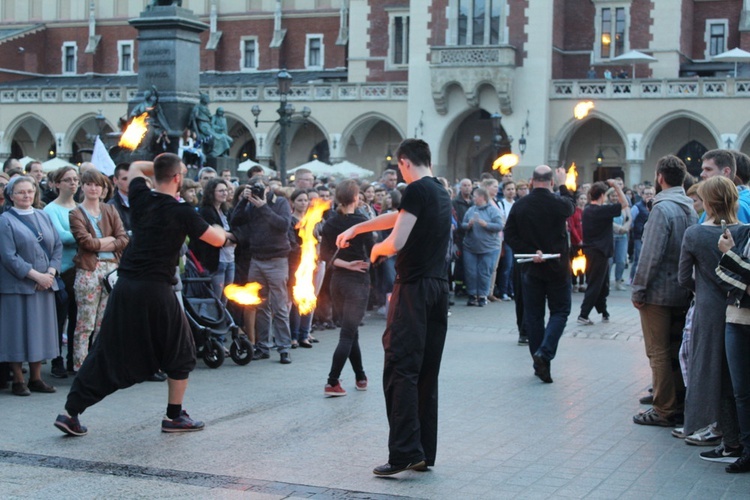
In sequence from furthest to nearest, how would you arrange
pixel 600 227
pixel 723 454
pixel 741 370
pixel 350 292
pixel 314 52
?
1. pixel 314 52
2. pixel 600 227
3. pixel 350 292
4. pixel 723 454
5. pixel 741 370

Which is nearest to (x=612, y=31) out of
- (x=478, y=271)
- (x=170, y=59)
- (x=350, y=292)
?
(x=478, y=271)

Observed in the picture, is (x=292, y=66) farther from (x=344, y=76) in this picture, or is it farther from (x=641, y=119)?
(x=641, y=119)

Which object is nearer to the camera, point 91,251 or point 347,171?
point 91,251

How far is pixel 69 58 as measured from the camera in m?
65.1

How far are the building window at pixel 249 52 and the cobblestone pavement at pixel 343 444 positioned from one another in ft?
167

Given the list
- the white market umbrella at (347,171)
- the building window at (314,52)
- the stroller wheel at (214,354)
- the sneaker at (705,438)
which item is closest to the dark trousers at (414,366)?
the sneaker at (705,438)

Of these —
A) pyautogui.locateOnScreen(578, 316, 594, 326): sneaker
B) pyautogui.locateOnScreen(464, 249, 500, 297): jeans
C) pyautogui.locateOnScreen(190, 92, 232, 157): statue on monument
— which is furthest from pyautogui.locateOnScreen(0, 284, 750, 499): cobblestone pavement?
pyautogui.locateOnScreen(464, 249, 500, 297): jeans

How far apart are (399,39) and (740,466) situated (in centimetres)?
4628

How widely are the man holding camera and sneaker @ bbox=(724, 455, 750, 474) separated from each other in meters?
5.61

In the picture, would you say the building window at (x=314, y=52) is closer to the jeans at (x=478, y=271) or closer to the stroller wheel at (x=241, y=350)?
the jeans at (x=478, y=271)

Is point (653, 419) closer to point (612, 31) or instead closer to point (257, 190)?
point (257, 190)

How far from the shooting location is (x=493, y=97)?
46.7 meters

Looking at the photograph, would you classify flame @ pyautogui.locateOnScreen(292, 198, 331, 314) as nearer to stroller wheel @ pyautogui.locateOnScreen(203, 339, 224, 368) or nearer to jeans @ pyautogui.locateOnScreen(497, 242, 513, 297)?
stroller wheel @ pyautogui.locateOnScreen(203, 339, 224, 368)

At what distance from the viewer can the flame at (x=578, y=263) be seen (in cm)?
1998
